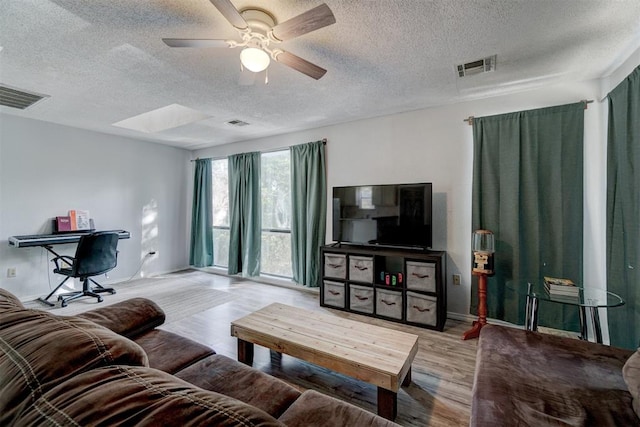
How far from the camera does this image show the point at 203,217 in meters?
5.43

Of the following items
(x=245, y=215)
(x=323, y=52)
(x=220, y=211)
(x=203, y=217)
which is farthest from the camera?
(x=220, y=211)

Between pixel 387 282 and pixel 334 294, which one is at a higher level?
pixel 387 282

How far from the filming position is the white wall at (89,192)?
3652mm

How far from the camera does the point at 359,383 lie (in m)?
2.02

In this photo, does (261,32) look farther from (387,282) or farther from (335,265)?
(387,282)

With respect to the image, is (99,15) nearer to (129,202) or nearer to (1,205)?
(1,205)

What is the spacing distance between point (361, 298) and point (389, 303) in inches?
13.3

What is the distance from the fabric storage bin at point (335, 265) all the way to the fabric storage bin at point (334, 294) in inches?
4.3

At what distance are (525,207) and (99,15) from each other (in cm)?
378

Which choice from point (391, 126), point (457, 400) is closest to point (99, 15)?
point (391, 126)

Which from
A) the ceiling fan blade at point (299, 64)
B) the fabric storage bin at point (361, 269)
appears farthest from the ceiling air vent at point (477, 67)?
the fabric storage bin at point (361, 269)

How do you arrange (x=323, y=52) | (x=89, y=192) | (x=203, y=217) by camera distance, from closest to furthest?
(x=323, y=52)
(x=89, y=192)
(x=203, y=217)

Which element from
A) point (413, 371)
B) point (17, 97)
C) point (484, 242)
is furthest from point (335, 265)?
point (17, 97)

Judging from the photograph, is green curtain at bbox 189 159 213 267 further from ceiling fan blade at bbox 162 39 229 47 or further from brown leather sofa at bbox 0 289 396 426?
brown leather sofa at bbox 0 289 396 426
